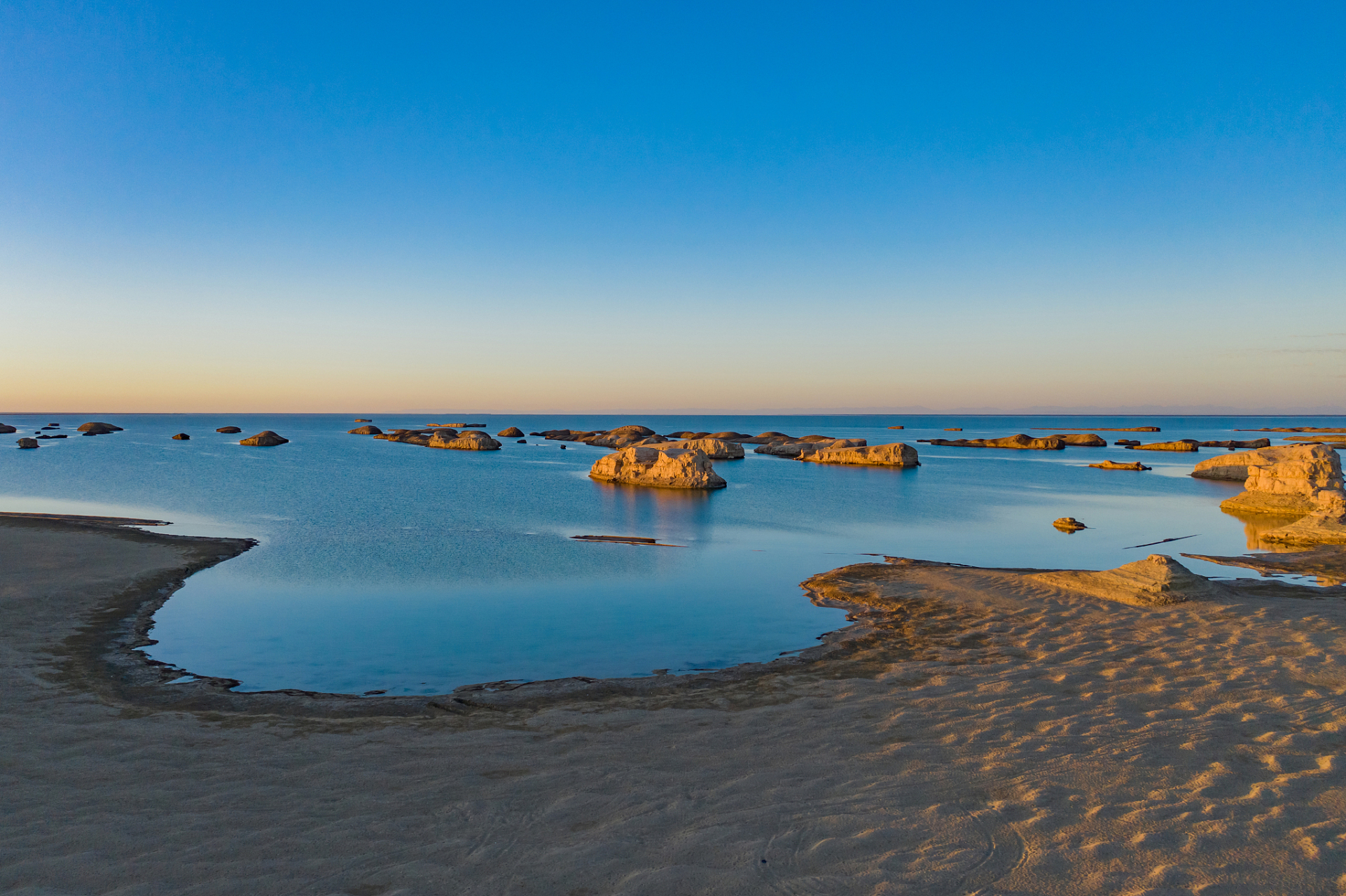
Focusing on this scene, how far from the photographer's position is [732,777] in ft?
22.9

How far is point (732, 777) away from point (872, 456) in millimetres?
64555

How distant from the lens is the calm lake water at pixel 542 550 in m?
12.8

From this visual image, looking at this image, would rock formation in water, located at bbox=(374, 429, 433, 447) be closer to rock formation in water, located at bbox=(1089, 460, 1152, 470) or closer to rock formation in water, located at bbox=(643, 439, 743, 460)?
rock formation in water, located at bbox=(643, 439, 743, 460)

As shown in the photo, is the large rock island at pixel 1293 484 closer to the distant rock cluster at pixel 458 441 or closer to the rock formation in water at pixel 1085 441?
the rock formation in water at pixel 1085 441

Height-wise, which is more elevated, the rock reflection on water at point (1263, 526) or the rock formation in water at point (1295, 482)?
the rock formation in water at point (1295, 482)

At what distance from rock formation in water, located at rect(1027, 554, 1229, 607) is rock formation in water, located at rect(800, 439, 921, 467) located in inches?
2028

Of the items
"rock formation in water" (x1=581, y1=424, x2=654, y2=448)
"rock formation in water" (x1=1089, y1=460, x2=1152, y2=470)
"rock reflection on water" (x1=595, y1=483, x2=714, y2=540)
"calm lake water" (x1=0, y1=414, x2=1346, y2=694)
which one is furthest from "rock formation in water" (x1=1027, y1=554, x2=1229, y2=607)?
"rock formation in water" (x1=581, y1=424, x2=654, y2=448)

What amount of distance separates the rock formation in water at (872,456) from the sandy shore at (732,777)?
54.9 metres

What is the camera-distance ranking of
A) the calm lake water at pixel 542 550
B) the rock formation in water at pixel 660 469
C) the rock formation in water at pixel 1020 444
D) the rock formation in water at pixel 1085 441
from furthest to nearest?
the rock formation in water at pixel 1085 441 → the rock formation in water at pixel 1020 444 → the rock formation in water at pixel 660 469 → the calm lake water at pixel 542 550

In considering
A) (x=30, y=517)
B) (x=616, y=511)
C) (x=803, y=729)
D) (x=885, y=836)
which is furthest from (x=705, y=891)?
(x=30, y=517)

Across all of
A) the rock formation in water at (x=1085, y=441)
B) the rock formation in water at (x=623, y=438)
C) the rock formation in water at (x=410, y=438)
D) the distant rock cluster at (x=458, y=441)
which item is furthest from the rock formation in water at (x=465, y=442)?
the rock formation in water at (x=1085, y=441)

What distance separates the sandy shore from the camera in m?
5.17

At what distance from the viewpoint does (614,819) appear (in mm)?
6039

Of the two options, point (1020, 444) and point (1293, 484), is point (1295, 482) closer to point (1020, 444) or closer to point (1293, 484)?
point (1293, 484)
